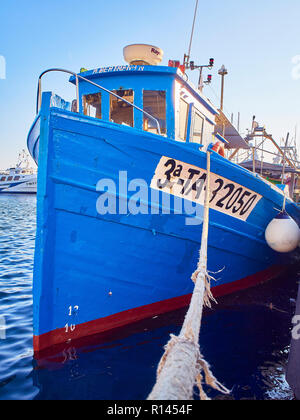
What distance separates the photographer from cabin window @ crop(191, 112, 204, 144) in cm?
551

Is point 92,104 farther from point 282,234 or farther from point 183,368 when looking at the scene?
point 183,368

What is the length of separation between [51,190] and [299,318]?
10.7 ft

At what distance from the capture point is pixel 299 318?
3.17 metres

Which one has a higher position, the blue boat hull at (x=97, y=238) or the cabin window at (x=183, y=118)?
the cabin window at (x=183, y=118)

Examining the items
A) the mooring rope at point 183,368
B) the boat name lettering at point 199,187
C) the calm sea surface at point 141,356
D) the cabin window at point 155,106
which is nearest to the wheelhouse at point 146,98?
the cabin window at point 155,106

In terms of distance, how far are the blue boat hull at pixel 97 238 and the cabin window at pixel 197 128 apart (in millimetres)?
1274

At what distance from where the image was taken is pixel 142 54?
208 inches

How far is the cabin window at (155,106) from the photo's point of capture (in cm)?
495

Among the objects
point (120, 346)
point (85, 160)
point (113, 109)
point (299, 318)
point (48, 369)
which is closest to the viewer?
point (299, 318)

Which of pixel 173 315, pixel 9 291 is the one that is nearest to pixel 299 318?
pixel 173 315

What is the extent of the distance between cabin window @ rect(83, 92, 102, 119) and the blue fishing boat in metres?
0.02

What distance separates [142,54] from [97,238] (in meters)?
3.63

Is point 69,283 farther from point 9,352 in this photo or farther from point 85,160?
point 85,160

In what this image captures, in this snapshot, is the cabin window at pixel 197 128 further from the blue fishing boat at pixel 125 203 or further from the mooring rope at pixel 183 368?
the mooring rope at pixel 183 368
